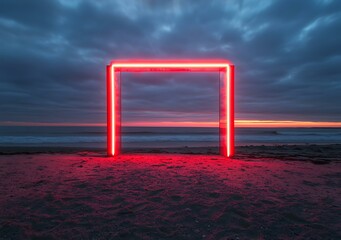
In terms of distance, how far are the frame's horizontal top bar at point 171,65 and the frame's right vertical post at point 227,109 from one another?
31 centimetres

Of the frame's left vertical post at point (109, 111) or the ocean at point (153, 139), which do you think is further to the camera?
the ocean at point (153, 139)

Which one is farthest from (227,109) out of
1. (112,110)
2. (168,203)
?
(168,203)

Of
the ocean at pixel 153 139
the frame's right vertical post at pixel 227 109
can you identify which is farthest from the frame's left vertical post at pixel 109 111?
the ocean at pixel 153 139

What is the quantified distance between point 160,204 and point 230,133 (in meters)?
4.13

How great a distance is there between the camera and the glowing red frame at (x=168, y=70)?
22.1 ft

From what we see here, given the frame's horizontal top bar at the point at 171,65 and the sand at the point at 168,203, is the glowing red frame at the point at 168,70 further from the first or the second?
the sand at the point at 168,203

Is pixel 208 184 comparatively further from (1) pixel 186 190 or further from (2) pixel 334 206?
(2) pixel 334 206

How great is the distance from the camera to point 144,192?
3662 mm

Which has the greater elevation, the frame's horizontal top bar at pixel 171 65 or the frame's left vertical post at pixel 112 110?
the frame's horizontal top bar at pixel 171 65

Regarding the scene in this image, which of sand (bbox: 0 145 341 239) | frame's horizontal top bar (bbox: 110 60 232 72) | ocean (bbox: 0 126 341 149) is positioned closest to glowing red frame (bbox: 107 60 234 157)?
frame's horizontal top bar (bbox: 110 60 232 72)

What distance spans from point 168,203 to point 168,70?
14.9ft

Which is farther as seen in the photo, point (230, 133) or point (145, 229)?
point (230, 133)

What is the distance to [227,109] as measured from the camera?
6.70 metres

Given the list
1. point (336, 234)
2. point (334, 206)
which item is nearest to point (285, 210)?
point (336, 234)
